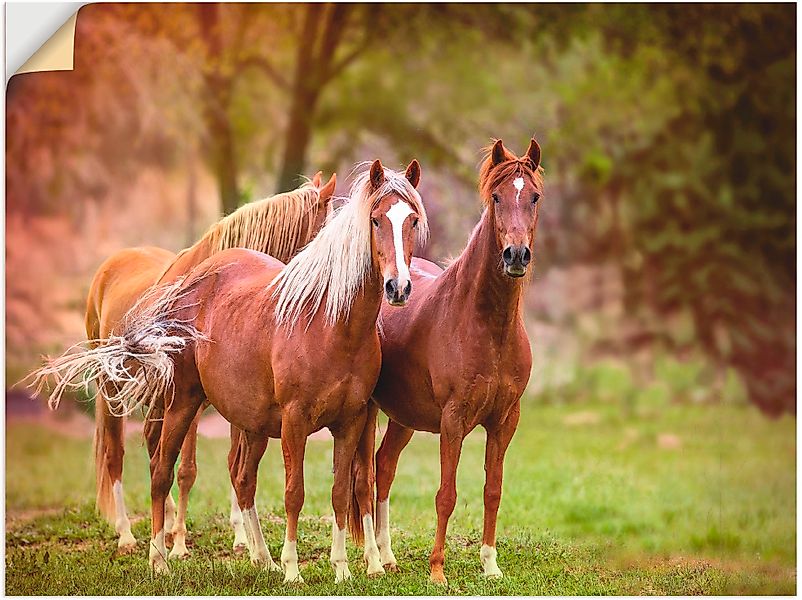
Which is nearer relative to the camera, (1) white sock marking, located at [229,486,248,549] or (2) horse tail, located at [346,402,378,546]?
(2) horse tail, located at [346,402,378,546]

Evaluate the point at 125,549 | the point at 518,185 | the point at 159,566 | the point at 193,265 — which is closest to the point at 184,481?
the point at 125,549

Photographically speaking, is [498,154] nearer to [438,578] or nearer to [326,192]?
[326,192]

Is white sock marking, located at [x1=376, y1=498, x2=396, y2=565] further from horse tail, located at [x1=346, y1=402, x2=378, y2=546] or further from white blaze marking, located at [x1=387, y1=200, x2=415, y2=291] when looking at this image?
white blaze marking, located at [x1=387, y1=200, x2=415, y2=291]

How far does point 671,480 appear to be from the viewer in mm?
11219

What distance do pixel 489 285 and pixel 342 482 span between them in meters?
1.22

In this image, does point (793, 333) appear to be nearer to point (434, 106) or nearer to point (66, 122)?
point (434, 106)

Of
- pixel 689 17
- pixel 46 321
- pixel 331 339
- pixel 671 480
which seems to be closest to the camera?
pixel 331 339

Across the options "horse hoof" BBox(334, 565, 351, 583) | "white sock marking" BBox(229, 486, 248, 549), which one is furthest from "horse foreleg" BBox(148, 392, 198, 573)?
"horse hoof" BBox(334, 565, 351, 583)

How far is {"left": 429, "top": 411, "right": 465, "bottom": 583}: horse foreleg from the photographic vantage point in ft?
17.0

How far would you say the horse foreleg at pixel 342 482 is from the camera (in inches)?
205

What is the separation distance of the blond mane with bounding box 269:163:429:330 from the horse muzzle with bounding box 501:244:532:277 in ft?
1.39

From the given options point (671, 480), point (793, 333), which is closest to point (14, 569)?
point (671, 480)

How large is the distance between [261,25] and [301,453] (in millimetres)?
9627

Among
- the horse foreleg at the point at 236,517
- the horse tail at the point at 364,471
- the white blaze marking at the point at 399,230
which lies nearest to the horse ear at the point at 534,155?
the white blaze marking at the point at 399,230
